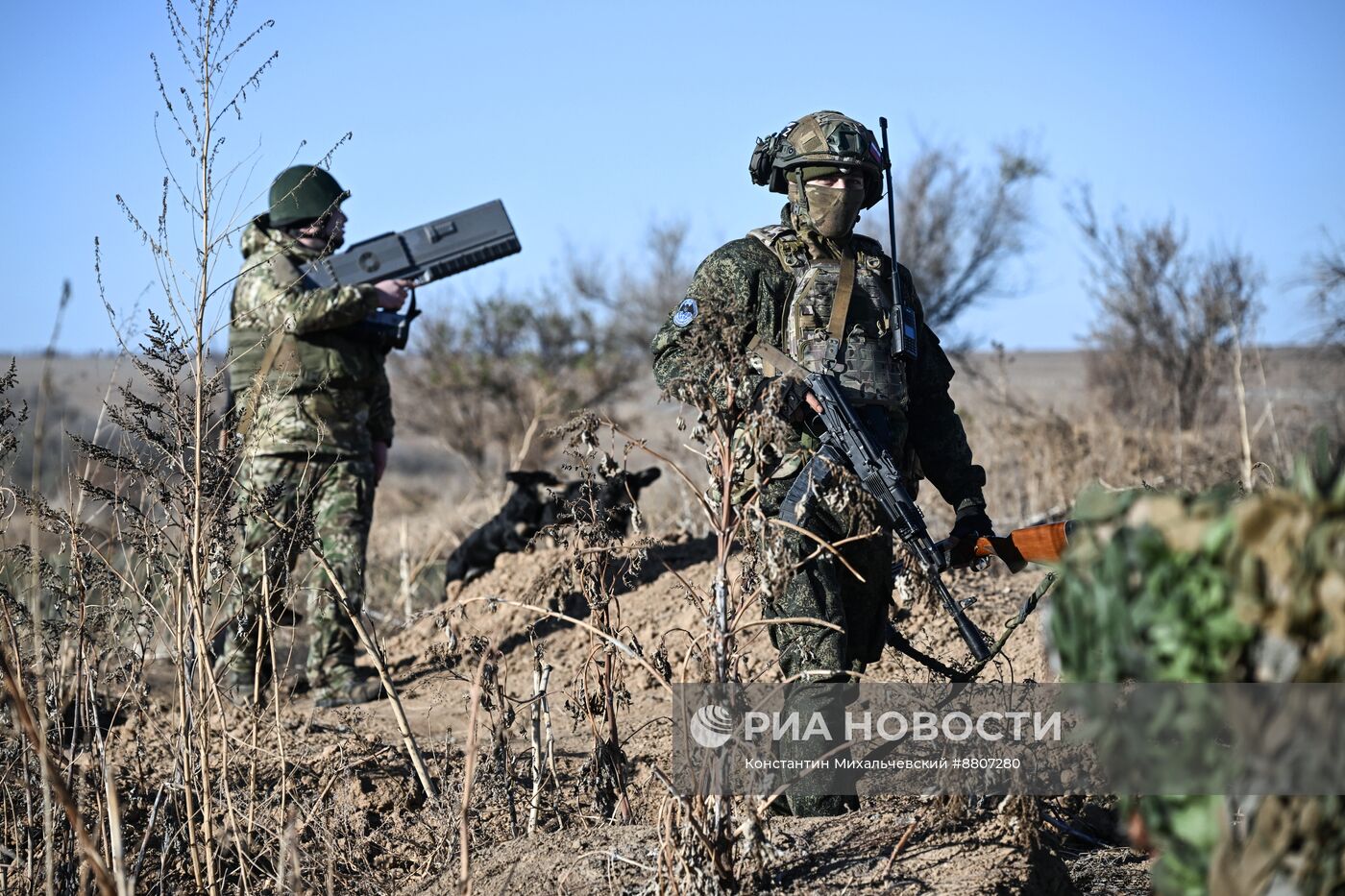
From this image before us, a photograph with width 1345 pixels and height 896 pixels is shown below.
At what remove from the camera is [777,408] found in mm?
2795

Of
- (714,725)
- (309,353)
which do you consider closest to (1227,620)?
(714,725)

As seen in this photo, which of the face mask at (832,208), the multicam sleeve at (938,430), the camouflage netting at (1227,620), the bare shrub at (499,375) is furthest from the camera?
the bare shrub at (499,375)

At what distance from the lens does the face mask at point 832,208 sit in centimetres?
395

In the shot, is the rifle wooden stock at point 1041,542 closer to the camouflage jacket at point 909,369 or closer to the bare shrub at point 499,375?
the camouflage jacket at point 909,369

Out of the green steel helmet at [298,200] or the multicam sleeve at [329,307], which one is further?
the green steel helmet at [298,200]

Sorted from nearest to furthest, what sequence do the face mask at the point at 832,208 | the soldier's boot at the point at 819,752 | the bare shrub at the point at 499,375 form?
1. the soldier's boot at the point at 819,752
2. the face mask at the point at 832,208
3. the bare shrub at the point at 499,375

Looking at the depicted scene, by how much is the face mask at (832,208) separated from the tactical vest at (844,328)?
0.09 metres

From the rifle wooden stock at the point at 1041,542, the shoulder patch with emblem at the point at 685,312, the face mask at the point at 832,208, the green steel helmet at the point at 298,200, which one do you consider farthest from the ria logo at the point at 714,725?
the green steel helmet at the point at 298,200

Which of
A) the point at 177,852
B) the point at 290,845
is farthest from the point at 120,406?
the point at 290,845

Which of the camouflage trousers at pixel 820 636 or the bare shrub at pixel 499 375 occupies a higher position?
the bare shrub at pixel 499 375

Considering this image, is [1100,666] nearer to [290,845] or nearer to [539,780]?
[290,845]

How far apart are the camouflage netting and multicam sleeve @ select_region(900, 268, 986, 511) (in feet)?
7.13

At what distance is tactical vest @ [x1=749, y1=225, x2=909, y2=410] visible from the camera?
12.5ft

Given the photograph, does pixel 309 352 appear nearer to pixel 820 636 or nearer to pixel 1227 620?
pixel 820 636
